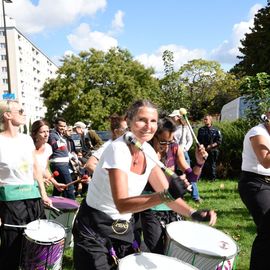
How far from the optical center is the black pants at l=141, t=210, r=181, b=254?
347 cm

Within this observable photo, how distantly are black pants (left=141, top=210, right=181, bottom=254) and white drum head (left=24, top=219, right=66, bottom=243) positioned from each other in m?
0.76

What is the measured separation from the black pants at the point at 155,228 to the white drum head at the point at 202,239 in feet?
1.10

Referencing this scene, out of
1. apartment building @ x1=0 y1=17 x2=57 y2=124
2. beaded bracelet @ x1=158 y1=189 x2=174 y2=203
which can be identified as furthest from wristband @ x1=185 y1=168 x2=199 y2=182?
apartment building @ x1=0 y1=17 x2=57 y2=124

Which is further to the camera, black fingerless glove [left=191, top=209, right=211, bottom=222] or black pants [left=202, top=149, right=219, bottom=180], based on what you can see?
black pants [left=202, top=149, right=219, bottom=180]

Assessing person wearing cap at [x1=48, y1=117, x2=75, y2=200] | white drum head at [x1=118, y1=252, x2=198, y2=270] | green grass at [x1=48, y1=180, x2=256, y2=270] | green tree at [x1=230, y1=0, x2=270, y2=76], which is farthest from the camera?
green tree at [x1=230, y1=0, x2=270, y2=76]

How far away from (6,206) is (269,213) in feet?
7.62

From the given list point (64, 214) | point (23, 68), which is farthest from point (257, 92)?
point (23, 68)

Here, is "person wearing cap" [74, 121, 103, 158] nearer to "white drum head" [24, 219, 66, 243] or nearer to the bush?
the bush

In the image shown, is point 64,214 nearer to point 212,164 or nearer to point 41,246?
point 41,246

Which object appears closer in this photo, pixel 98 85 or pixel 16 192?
pixel 16 192

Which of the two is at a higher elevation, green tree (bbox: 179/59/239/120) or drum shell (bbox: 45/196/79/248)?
green tree (bbox: 179/59/239/120)

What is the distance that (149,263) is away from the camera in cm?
235

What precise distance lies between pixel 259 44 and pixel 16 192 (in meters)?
28.7

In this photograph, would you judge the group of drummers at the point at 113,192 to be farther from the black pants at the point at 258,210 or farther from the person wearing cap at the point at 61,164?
the person wearing cap at the point at 61,164
